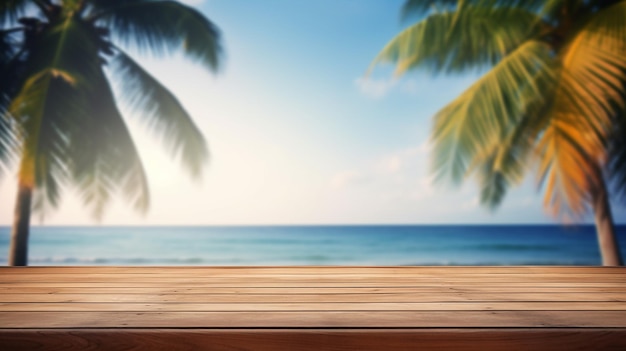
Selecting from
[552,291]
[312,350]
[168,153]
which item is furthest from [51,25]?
[552,291]

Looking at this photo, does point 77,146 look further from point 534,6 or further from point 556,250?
point 556,250

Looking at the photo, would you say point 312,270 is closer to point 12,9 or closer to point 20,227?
point 20,227

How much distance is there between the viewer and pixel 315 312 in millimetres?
989

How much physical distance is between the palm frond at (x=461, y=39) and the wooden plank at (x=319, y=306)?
266cm

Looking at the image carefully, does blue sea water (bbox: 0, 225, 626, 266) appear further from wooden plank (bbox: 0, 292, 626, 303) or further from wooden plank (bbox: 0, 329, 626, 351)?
wooden plank (bbox: 0, 329, 626, 351)

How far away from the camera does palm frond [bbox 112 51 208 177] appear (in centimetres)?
416

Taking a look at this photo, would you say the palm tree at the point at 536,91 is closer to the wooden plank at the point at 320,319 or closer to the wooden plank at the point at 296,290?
the wooden plank at the point at 296,290

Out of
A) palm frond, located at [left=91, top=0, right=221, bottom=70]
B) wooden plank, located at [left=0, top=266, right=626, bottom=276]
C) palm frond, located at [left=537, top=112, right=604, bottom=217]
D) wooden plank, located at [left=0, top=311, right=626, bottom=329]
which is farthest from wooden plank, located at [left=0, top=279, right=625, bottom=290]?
palm frond, located at [left=91, top=0, right=221, bottom=70]

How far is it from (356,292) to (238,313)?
0.46 m

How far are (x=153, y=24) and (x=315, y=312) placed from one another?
4.25 meters

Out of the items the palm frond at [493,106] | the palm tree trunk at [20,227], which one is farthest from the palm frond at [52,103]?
the palm frond at [493,106]

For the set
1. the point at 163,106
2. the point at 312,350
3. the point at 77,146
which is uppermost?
the point at 163,106

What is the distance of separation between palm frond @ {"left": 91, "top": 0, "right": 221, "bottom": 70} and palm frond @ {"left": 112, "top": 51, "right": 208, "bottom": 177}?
0.83 ft

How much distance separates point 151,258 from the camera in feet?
48.3
